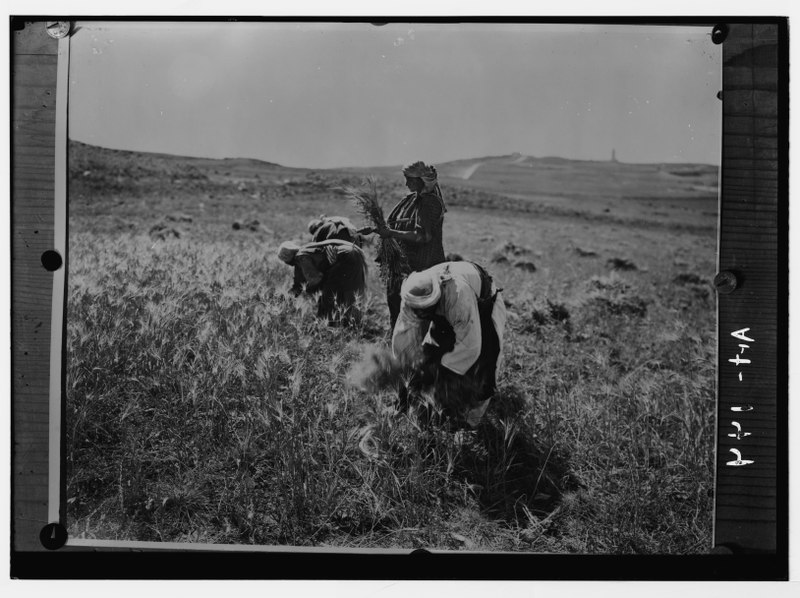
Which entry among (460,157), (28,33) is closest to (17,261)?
(28,33)

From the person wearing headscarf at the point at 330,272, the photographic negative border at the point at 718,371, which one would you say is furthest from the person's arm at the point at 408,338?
the photographic negative border at the point at 718,371

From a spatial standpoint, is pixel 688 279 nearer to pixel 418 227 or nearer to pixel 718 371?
pixel 718 371

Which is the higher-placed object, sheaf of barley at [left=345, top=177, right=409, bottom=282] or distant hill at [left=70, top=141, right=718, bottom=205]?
distant hill at [left=70, top=141, right=718, bottom=205]

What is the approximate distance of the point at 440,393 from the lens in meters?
2.45

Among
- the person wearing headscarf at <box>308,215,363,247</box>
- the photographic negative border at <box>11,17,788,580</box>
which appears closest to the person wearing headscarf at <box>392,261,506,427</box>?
the person wearing headscarf at <box>308,215,363,247</box>

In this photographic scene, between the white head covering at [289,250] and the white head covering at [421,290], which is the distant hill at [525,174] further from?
the white head covering at [421,290]

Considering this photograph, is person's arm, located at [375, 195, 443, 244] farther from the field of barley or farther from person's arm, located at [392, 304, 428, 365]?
person's arm, located at [392, 304, 428, 365]

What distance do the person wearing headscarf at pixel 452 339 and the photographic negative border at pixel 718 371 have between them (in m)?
0.67

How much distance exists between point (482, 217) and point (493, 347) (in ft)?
1.87

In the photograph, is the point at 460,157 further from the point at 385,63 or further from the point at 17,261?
the point at 17,261

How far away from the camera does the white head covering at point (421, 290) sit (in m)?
2.40

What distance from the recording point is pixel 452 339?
7.97 ft

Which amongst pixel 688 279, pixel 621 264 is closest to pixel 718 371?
pixel 688 279

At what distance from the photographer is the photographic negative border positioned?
239 centimetres
